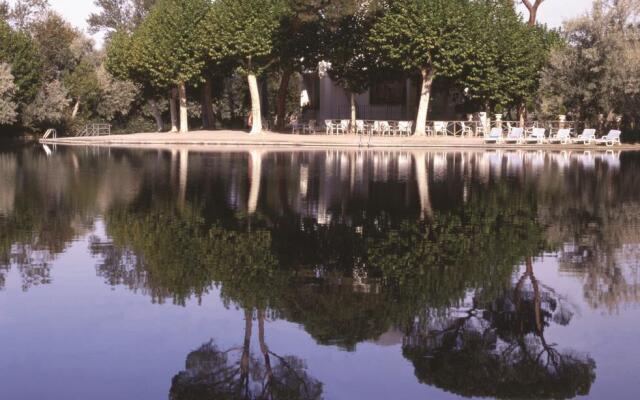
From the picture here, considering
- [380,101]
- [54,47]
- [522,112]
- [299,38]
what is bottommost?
[522,112]

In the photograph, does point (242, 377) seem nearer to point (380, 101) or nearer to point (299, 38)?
point (299, 38)

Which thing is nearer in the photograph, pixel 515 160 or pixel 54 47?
pixel 515 160

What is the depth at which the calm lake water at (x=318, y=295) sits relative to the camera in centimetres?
724

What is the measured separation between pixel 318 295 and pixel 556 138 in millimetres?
35974

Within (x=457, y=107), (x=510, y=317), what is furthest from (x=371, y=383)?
(x=457, y=107)

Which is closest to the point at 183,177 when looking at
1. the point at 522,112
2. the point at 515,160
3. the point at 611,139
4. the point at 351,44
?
the point at 515,160

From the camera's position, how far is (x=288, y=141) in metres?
46.1

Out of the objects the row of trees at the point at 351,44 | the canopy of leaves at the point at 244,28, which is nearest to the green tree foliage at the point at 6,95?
the row of trees at the point at 351,44

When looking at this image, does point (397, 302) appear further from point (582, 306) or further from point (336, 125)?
point (336, 125)

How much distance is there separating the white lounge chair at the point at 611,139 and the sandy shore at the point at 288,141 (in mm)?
435

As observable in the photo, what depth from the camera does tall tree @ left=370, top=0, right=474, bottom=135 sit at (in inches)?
1775

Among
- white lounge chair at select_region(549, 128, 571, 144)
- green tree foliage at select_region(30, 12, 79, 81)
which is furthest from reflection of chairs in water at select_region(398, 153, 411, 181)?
green tree foliage at select_region(30, 12, 79, 81)

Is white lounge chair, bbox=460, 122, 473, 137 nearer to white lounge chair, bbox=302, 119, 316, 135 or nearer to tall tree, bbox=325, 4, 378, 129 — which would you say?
tall tree, bbox=325, 4, 378, 129

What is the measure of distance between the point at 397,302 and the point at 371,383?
267 cm
